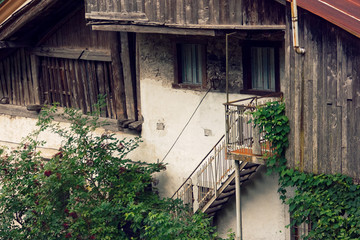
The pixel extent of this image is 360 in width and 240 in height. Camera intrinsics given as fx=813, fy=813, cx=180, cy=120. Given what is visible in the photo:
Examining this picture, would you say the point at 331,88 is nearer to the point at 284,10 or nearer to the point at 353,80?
the point at 353,80

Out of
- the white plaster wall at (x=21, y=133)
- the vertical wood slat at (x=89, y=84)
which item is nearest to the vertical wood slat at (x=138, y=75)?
the vertical wood slat at (x=89, y=84)

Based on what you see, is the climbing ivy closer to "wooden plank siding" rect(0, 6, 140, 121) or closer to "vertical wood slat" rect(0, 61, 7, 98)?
"wooden plank siding" rect(0, 6, 140, 121)

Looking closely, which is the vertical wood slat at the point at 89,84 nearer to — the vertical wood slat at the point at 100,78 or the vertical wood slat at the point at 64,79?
the vertical wood slat at the point at 100,78

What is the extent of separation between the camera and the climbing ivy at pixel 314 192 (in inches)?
570

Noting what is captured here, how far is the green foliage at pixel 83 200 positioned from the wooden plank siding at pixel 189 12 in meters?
2.53

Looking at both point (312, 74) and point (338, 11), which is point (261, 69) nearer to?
point (312, 74)

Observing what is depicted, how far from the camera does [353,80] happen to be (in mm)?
14055

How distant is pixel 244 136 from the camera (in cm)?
1630

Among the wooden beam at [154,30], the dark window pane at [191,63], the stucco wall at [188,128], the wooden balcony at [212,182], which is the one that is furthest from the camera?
the dark window pane at [191,63]

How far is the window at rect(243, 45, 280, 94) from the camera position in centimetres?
1669

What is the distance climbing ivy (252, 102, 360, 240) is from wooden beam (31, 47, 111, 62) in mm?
5703

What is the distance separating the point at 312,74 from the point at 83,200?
600 centimetres

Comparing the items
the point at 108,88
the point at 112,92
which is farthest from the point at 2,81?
the point at 112,92

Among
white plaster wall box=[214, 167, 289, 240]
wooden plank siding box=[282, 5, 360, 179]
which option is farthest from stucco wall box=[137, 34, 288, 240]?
wooden plank siding box=[282, 5, 360, 179]
